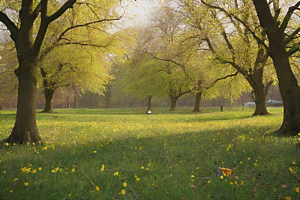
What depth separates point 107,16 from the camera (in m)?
10.1

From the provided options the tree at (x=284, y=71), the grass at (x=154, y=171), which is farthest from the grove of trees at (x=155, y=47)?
the grass at (x=154, y=171)

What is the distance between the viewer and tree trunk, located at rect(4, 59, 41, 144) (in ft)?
20.7

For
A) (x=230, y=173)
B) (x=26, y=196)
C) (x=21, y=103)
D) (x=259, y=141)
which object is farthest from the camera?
(x=21, y=103)

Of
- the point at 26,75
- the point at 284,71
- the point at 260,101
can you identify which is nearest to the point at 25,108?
the point at 26,75

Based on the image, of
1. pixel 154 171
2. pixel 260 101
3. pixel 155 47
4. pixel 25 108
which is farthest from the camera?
pixel 155 47

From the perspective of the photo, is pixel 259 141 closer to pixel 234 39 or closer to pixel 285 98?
pixel 285 98

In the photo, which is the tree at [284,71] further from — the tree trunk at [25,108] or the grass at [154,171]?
the tree trunk at [25,108]

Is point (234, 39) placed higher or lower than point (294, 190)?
higher

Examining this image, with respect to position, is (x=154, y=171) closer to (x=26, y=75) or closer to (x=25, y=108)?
(x=25, y=108)

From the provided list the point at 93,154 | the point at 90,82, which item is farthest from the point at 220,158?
the point at 90,82

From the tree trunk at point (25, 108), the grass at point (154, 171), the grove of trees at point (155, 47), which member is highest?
the grove of trees at point (155, 47)

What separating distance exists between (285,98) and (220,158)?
3.62m

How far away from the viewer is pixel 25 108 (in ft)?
21.1

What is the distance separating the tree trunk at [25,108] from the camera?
6.30 meters
